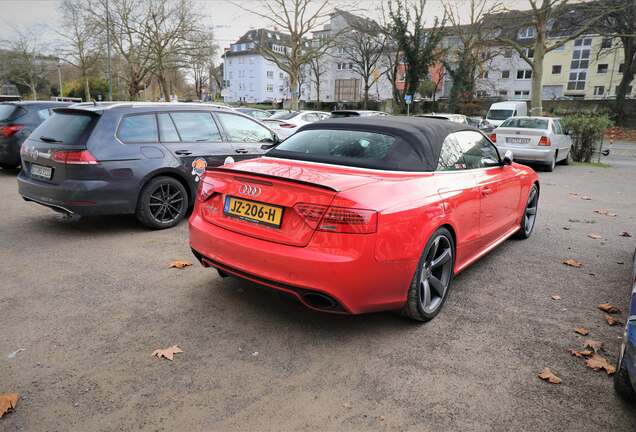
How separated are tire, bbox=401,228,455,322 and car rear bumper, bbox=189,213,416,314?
0.15 metres

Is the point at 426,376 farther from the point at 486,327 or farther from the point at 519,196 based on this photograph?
the point at 519,196

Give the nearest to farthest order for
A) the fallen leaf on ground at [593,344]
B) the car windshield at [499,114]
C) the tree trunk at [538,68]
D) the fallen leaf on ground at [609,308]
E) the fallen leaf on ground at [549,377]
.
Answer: the fallen leaf on ground at [549,377]
the fallen leaf on ground at [593,344]
the fallen leaf on ground at [609,308]
the tree trunk at [538,68]
the car windshield at [499,114]

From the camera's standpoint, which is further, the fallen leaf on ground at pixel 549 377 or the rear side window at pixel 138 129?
the rear side window at pixel 138 129

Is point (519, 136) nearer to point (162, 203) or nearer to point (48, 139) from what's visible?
point (162, 203)

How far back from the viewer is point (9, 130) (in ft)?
31.4

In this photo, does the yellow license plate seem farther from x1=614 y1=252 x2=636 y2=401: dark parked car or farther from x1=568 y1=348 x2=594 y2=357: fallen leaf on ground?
x1=568 y1=348 x2=594 y2=357: fallen leaf on ground

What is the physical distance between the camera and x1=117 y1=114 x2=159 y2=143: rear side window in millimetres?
5613

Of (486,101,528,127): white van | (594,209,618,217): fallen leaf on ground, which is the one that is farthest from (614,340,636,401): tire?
(486,101,528,127): white van

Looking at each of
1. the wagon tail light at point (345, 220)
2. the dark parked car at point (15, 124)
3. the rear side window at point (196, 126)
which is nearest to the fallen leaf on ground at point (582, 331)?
the wagon tail light at point (345, 220)

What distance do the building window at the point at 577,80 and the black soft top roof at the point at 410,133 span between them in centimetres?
6388

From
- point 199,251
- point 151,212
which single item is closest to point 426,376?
point 199,251

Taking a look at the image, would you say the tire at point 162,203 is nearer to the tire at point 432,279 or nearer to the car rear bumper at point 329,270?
the car rear bumper at point 329,270

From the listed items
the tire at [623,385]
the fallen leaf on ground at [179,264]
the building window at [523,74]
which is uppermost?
the building window at [523,74]

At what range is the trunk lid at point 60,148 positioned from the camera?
5.25 metres
